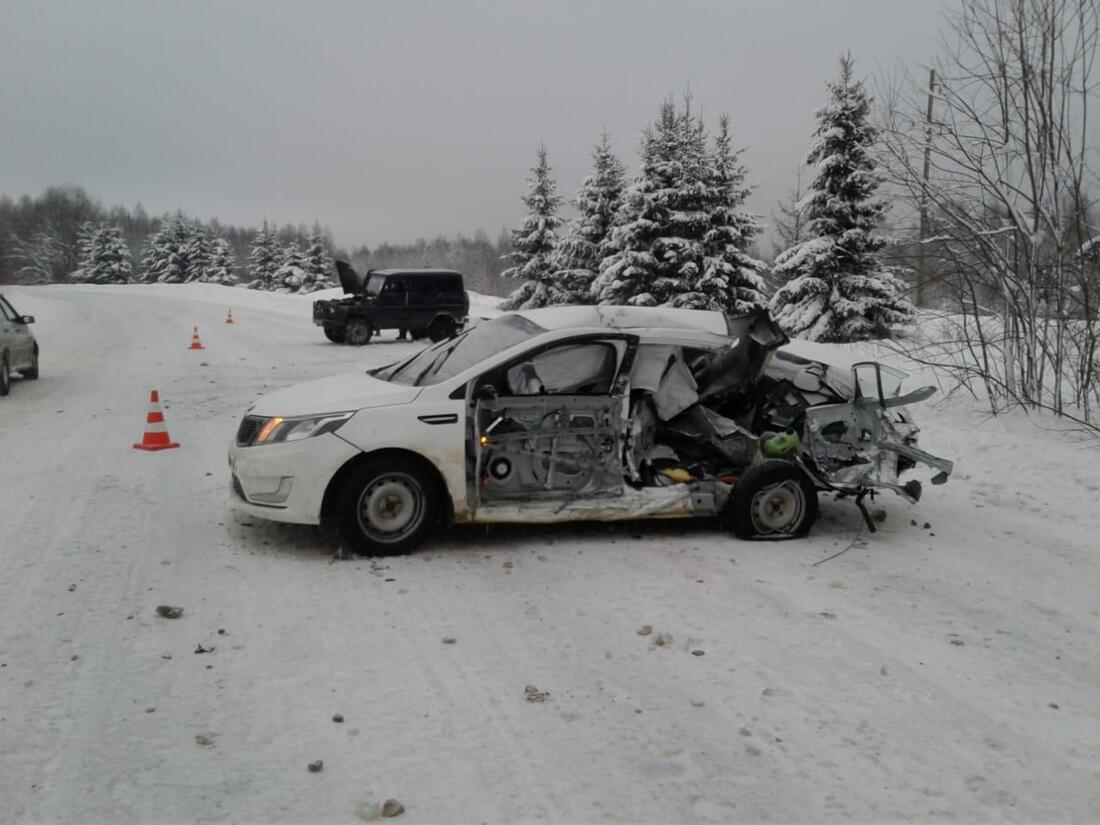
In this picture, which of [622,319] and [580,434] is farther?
[622,319]

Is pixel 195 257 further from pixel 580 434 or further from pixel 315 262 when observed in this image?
pixel 580 434

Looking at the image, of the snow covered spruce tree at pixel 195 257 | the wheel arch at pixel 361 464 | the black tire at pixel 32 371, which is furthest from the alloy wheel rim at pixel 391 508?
the snow covered spruce tree at pixel 195 257

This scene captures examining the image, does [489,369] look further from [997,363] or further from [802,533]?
[997,363]

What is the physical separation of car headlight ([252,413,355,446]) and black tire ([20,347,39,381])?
35.5 feet

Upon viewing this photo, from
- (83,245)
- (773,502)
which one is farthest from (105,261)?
(773,502)

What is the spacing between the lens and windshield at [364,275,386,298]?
24078mm

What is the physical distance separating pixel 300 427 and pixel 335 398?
0.41 m

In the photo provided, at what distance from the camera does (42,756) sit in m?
3.27

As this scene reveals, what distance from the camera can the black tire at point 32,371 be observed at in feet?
46.8

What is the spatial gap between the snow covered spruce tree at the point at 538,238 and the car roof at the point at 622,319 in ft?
95.4

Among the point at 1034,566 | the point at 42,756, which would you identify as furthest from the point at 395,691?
the point at 1034,566

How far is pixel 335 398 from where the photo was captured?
6.07 m

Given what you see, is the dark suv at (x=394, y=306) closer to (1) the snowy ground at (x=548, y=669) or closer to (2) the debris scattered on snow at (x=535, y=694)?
(1) the snowy ground at (x=548, y=669)

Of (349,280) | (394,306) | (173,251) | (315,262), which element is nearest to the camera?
(394,306)
